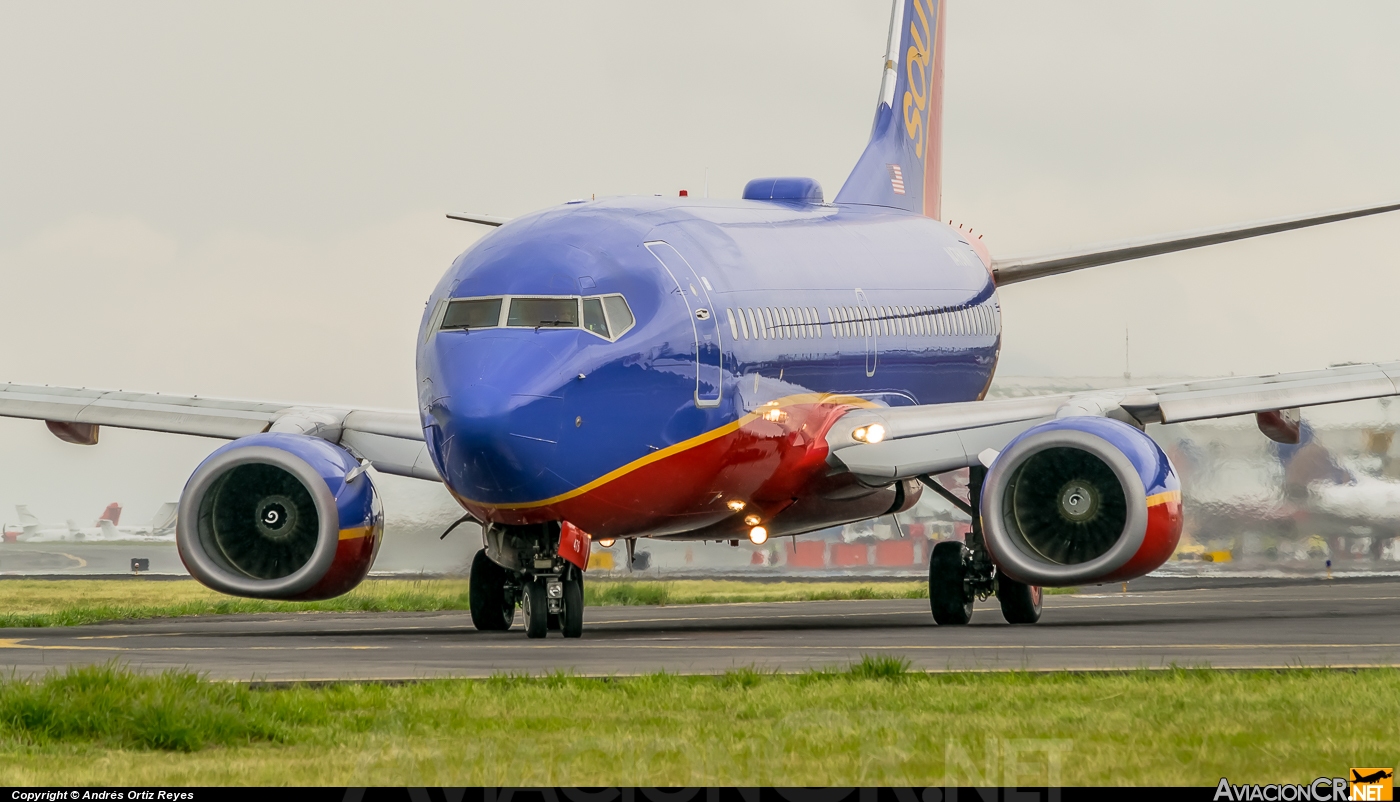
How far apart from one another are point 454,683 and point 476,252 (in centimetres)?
691

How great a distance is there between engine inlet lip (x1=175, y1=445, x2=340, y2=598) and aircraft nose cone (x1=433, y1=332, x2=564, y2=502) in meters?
3.33

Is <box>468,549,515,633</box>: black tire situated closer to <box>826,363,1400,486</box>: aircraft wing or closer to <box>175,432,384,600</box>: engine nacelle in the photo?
<box>175,432,384,600</box>: engine nacelle

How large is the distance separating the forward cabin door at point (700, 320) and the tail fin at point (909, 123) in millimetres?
10142

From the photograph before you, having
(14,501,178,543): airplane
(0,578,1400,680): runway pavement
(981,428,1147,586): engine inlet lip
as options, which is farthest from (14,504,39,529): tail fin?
(981,428,1147,586): engine inlet lip

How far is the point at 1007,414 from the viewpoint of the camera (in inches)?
881

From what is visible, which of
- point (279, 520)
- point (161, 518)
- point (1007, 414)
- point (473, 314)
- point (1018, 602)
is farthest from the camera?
point (161, 518)

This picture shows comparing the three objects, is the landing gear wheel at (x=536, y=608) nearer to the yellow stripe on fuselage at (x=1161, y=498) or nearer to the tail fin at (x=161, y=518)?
the yellow stripe on fuselage at (x=1161, y=498)

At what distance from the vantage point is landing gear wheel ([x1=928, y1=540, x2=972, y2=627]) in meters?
23.3

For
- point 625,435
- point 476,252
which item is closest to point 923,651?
point 625,435

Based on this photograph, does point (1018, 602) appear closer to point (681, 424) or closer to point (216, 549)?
point (681, 424)

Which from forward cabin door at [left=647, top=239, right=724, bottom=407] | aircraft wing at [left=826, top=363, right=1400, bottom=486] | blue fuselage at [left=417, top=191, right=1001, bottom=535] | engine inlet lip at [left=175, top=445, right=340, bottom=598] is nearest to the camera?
blue fuselage at [left=417, top=191, right=1001, bottom=535]

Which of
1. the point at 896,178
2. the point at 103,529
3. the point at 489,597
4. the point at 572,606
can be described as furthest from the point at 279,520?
the point at 103,529

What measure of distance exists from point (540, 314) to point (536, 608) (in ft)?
10.5

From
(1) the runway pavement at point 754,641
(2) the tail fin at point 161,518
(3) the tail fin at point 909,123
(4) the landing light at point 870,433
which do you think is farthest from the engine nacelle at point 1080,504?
(2) the tail fin at point 161,518
